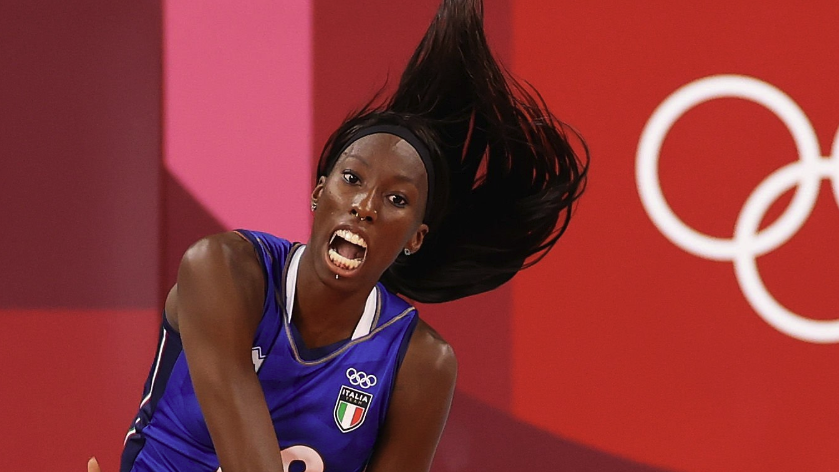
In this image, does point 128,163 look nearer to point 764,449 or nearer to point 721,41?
point 721,41

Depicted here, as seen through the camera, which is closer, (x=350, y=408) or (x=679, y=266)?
(x=350, y=408)

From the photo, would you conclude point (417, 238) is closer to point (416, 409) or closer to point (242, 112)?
point (416, 409)

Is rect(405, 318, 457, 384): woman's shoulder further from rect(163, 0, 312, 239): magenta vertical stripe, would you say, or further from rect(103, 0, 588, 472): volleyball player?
rect(163, 0, 312, 239): magenta vertical stripe

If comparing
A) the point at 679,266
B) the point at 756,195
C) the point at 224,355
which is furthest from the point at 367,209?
the point at 756,195

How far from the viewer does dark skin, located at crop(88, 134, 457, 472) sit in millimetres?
1651

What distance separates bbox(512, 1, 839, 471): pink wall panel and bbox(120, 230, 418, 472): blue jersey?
1.33 m

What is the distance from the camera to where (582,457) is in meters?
3.21

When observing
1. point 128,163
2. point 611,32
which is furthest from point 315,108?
point 611,32

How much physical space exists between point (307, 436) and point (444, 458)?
139 cm

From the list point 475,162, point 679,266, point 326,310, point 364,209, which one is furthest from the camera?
point 679,266

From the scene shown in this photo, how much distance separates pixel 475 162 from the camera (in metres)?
2.21

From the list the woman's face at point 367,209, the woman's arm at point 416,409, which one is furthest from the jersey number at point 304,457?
the woman's face at point 367,209

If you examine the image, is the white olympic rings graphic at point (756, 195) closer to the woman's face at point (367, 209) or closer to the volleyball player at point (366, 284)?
the volleyball player at point (366, 284)

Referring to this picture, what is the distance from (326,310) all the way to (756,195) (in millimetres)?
1807
